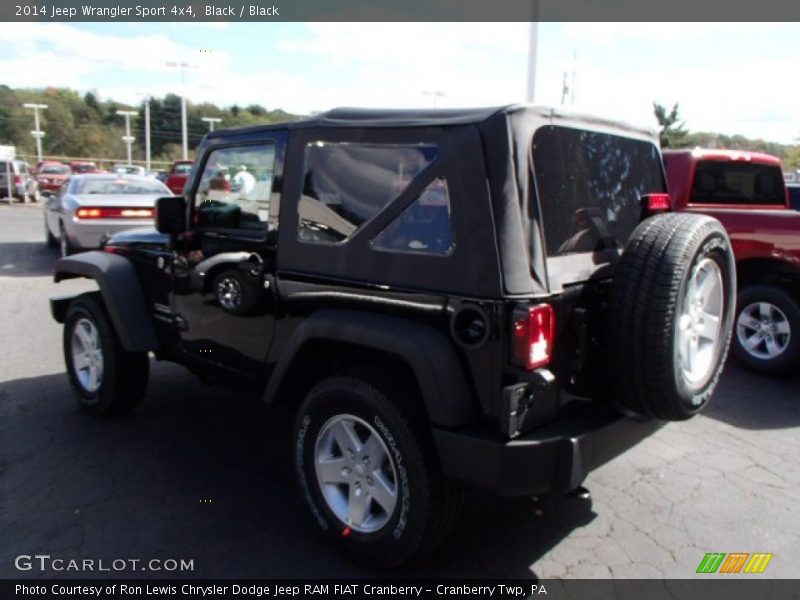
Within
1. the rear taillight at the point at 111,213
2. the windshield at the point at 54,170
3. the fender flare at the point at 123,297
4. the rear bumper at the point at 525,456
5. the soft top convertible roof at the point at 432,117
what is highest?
the windshield at the point at 54,170

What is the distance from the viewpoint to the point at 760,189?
278 inches

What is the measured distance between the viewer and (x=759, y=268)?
5750 millimetres

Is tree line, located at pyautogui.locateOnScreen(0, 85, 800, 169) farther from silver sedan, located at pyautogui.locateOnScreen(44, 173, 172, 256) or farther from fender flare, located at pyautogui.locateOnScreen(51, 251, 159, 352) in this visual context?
fender flare, located at pyautogui.locateOnScreen(51, 251, 159, 352)

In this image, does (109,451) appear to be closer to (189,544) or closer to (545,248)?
(189,544)

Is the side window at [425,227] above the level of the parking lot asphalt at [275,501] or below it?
above

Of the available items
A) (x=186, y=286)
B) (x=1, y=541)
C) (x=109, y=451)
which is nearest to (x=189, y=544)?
(x=1, y=541)

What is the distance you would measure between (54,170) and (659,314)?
1663 inches

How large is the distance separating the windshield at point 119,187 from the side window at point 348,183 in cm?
863

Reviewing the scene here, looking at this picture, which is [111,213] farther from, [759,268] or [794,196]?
[794,196]

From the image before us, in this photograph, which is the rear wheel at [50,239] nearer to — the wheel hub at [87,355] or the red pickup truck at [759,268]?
the wheel hub at [87,355]

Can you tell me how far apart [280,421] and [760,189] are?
5781mm

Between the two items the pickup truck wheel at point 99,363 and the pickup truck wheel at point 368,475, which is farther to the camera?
the pickup truck wheel at point 99,363

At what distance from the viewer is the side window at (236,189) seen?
3371mm

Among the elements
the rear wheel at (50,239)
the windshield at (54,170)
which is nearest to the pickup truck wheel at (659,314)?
the rear wheel at (50,239)
